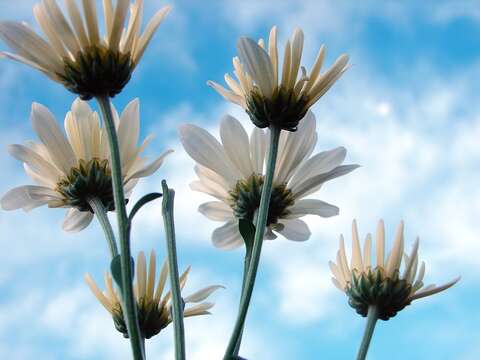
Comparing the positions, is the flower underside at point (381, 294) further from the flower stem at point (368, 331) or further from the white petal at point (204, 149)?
the white petal at point (204, 149)

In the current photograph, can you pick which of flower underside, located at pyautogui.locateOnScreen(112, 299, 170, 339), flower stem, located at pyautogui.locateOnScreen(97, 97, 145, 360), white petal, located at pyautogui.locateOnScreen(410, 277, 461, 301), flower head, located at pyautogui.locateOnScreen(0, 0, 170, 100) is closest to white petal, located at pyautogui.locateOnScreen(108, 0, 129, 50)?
flower head, located at pyautogui.locateOnScreen(0, 0, 170, 100)

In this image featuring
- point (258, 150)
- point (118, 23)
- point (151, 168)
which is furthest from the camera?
point (258, 150)

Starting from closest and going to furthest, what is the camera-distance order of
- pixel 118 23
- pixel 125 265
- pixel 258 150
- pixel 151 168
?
1. pixel 125 265
2. pixel 118 23
3. pixel 151 168
4. pixel 258 150

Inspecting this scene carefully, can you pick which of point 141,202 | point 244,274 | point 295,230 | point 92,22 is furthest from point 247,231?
point 92,22

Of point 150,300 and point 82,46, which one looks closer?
point 82,46

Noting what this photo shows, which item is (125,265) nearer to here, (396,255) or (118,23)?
(118,23)

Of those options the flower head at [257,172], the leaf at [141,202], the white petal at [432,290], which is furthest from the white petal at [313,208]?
the leaf at [141,202]
